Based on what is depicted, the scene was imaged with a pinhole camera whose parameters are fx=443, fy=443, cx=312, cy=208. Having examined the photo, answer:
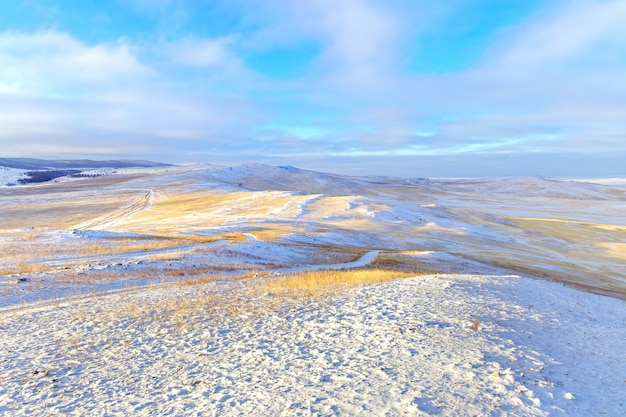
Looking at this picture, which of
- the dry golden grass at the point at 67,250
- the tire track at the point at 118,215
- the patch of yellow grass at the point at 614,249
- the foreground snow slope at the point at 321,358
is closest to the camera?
the foreground snow slope at the point at 321,358

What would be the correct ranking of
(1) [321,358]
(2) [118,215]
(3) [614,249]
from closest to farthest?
(1) [321,358], (3) [614,249], (2) [118,215]

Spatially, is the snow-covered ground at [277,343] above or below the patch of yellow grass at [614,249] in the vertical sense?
above

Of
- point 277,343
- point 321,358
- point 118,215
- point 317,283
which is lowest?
point 118,215

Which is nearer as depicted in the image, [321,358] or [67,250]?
[321,358]

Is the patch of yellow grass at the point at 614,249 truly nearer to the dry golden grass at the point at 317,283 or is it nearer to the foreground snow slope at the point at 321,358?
the foreground snow slope at the point at 321,358

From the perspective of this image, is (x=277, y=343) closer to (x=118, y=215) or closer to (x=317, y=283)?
(x=317, y=283)

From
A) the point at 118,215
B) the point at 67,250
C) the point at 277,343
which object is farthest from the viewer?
the point at 118,215

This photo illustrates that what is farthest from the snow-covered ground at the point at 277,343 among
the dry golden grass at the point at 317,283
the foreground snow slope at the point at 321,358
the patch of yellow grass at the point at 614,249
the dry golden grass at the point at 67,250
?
the patch of yellow grass at the point at 614,249

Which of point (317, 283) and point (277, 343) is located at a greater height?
point (277, 343)

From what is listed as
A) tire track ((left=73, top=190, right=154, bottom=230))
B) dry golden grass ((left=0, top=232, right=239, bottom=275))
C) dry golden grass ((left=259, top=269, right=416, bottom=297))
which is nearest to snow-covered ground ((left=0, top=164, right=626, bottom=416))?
dry golden grass ((left=0, top=232, right=239, bottom=275))

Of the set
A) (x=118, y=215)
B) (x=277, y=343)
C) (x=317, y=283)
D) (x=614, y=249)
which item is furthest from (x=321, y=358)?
(x=118, y=215)

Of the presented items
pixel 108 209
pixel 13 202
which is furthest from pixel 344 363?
pixel 13 202
